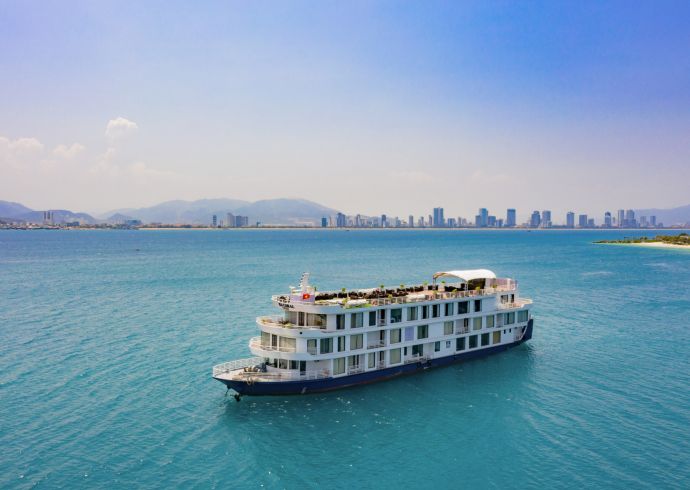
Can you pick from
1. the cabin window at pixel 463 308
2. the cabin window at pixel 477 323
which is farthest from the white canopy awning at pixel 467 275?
the cabin window at pixel 477 323

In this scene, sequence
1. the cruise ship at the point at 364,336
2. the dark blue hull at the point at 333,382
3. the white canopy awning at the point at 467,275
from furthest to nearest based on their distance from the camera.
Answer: the white canopy awning at the point at 467,275, the cruise ship at the point at 364,336, the dark blue hull at the point at 333,382

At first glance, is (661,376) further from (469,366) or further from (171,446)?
(171,446)

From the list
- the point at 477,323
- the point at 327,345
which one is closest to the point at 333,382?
the point at 327,345

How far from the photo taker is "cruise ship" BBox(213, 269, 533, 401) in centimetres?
4184

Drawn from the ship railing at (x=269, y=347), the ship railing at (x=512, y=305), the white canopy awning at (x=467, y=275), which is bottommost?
the ship railing at (x=269, y=347)

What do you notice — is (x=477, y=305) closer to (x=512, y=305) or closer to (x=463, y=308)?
(x=463, y=308)

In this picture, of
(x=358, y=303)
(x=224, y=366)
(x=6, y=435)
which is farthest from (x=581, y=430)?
(x=6, y=435)

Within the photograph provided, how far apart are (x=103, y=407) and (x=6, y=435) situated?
669 centimetres

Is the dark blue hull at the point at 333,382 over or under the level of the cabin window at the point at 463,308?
under

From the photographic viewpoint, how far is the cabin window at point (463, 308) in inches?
2095

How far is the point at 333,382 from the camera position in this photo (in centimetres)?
4275

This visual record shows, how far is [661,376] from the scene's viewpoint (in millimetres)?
47062

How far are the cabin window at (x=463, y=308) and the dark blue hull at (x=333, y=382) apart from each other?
451 centimetres

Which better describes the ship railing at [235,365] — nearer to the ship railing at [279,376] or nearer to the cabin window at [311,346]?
the ship railing at [279,376]
